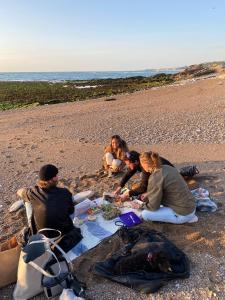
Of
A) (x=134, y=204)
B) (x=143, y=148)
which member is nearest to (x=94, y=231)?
(x=134, y=204)

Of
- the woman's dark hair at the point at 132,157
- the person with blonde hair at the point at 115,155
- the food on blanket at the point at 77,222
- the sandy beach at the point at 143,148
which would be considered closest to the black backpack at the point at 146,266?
the sandy beach at the point at 143,148

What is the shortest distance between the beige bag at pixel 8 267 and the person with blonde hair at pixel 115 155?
363 centimetres

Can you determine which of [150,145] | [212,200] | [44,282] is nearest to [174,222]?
[212,200]

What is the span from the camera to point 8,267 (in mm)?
4359

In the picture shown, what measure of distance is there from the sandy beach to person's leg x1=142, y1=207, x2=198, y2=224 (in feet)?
0.31

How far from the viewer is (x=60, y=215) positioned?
4641 mm

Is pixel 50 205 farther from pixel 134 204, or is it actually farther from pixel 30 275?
pixel 134 204

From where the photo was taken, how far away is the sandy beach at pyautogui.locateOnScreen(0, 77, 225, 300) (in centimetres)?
432

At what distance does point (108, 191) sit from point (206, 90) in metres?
13.5

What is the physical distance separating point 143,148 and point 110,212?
459cm

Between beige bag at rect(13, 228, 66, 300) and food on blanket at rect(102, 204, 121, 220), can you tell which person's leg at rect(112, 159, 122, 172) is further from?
beige bag at rect(13, 228, 66, 300)

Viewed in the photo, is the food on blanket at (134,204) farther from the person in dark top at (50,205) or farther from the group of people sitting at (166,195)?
the person in dark top at (50,205)

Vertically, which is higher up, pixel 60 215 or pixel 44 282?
pixel 60 215

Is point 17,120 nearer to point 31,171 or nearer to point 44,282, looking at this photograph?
point 31,171
